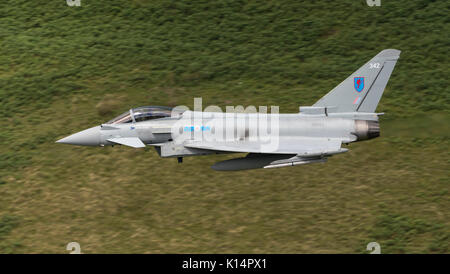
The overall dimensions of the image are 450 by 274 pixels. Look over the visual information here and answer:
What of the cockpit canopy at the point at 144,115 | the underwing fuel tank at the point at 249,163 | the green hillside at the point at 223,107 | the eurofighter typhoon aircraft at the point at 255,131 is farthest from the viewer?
the green hillside at the point at 223,107

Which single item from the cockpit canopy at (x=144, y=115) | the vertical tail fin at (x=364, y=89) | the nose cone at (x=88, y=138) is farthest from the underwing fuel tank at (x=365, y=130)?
the nose cone at (x=88, y=138)

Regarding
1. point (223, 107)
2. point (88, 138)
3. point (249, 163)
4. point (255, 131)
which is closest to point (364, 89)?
point (255, 131)

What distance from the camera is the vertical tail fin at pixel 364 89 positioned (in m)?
28.0

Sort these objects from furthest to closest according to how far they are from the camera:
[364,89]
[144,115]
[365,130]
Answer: [364,89], [144,115], [365,130]

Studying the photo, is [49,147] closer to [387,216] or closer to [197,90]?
[197,90]

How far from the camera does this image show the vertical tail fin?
92.0 feet

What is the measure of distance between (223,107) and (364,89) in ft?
35.7

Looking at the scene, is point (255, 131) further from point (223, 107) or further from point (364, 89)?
point (223, 107)

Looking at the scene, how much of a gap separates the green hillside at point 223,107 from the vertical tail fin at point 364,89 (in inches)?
212

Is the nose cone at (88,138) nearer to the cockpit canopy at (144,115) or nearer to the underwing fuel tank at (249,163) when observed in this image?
the cockpit canopy at (144,115)

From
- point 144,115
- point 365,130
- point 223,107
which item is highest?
point 223,107

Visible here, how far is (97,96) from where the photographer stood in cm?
3925

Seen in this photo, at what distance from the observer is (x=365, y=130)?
1082 inches

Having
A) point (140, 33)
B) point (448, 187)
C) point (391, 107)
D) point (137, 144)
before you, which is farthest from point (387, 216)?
point (140, 33)
